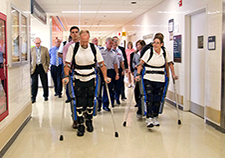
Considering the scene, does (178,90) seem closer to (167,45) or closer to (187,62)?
(187,62)

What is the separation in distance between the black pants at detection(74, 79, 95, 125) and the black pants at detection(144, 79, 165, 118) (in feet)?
3.19

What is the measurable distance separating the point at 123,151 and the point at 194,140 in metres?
1.17

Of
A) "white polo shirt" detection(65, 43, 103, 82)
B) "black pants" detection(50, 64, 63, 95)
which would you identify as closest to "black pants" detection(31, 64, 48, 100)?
"black pants" detection(50, 64, 63, 95)

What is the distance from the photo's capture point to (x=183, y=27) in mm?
6301

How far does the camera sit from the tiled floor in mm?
3500

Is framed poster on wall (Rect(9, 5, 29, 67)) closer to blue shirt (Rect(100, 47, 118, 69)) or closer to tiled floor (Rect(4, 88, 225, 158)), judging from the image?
tiled floor (Rect(4, 88, 225, 158))

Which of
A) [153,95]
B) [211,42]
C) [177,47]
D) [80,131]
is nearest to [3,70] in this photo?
[80,131]

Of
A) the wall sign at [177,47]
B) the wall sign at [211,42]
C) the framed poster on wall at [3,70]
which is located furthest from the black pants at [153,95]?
the framed poster on wall at [3,70]

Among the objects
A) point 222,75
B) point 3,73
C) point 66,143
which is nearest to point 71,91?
point 66,143

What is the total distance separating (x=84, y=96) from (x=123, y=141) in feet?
3.21

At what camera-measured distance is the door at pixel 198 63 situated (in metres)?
5.58

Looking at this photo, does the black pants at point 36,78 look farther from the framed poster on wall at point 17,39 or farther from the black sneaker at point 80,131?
the black sneaker at point 80,131

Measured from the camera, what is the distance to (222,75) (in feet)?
14.5

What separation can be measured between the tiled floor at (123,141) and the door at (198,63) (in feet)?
1.39
